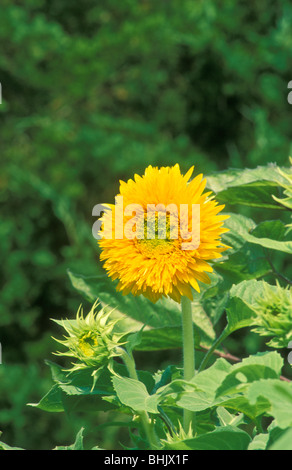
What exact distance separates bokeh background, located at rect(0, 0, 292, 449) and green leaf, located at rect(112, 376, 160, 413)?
65.6 inches

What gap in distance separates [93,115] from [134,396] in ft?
6.96

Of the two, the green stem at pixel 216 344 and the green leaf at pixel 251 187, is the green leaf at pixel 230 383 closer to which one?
the green stem at pixel 216 344

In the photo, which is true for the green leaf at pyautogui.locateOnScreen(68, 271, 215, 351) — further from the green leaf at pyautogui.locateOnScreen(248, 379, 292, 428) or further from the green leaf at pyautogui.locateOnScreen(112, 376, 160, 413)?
the green leaf at pyautogui.locateOnScreen(248, 379, 292, 428)

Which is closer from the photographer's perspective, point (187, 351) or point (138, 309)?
point (187, 351)

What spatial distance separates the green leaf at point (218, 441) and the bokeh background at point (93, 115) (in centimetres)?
172

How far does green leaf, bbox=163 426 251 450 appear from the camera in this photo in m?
0.39

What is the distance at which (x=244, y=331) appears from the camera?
6.55ft

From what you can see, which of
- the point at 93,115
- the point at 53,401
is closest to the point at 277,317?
the point at 53,401

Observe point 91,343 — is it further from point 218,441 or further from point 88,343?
point 218,441

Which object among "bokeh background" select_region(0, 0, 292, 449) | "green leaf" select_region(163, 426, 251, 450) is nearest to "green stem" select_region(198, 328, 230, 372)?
"green leaf" select_region(163, 426, 251, 450)

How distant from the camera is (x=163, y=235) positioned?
48cm

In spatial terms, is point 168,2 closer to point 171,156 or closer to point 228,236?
point 171,156

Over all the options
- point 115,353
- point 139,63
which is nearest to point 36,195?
point 139,63

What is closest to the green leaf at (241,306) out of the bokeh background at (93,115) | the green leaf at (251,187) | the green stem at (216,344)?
the green stem at (216,344)
